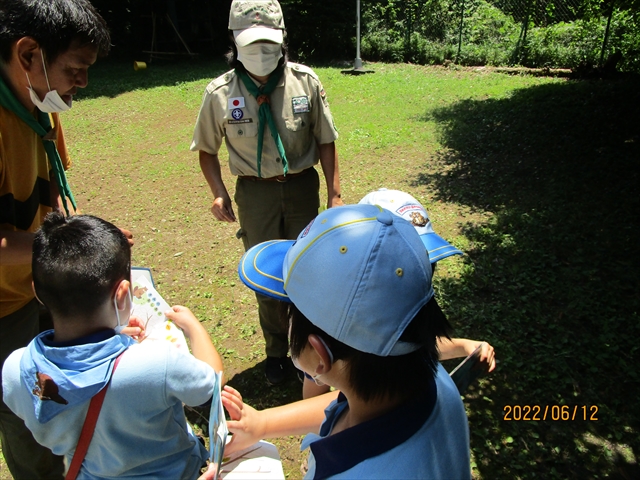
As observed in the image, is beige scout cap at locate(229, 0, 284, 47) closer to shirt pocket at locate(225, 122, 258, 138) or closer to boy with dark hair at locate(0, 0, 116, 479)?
shirt pocket at locate(225, 122, 258, 138)

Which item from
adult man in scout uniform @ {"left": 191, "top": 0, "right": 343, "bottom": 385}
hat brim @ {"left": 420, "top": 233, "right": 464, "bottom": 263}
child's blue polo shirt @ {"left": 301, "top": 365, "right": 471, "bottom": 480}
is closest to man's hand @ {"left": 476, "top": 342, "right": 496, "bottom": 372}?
hat brim @ {"left": 420, "top": 233, "right": 464, "bottom": 263}

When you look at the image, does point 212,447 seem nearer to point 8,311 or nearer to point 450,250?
point 450,250

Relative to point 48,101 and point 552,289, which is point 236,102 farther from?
point 552,289

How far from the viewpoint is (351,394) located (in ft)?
3.97

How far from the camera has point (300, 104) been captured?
118 inches

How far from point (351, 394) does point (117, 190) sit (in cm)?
670

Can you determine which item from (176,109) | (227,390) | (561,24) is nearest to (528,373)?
(227,390)

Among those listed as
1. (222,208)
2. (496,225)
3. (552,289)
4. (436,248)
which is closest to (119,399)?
(436,248)

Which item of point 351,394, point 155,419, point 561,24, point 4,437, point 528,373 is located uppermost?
point 561,24

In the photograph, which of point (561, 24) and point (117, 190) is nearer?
point (117, 190)

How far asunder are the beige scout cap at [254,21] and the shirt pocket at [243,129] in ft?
1.47

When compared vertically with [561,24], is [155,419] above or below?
below

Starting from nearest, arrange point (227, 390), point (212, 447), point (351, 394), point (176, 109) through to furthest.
Answer: 1. point (351, 394)
2. point (212, 447)
3. point (227, 390)
4. point (176, 109)

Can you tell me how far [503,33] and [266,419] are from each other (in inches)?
626
